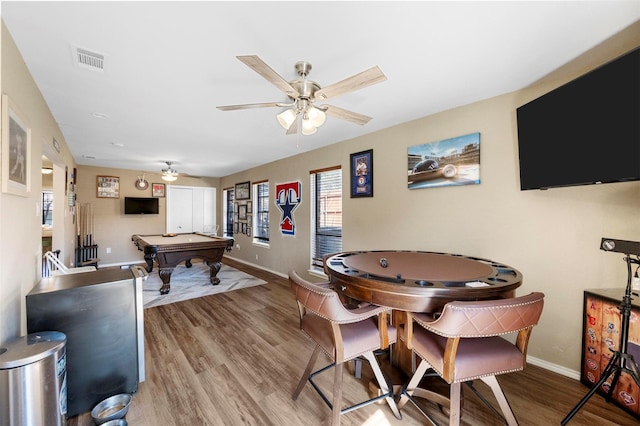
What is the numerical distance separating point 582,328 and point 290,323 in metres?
2.75

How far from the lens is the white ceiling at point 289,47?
142 centimetres

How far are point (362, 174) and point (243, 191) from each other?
4.04 metres

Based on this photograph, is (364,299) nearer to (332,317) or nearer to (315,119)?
(332,317)

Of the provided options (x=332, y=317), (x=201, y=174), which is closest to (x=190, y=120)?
(x=332, y=317)

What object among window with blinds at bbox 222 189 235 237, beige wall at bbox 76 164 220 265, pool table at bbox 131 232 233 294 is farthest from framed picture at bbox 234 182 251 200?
pool table at bbox 131 232 233 294

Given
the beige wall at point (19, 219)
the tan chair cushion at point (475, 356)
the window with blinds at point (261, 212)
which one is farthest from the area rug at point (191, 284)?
the tan chair cushion at point (475, 356)

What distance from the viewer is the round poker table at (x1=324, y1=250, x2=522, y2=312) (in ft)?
4.88

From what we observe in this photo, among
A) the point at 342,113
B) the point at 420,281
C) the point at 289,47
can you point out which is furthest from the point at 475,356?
the point at 289,47

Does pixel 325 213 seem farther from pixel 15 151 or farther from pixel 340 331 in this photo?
pixel 15 151

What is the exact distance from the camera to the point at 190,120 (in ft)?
10.3

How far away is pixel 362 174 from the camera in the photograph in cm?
373

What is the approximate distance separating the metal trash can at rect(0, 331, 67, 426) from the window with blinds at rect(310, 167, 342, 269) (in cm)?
336

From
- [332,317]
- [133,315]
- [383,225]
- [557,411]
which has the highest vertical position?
[383,225]

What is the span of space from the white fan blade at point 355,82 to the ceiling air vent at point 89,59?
5.33 feet
